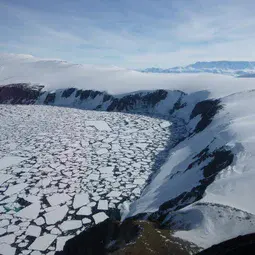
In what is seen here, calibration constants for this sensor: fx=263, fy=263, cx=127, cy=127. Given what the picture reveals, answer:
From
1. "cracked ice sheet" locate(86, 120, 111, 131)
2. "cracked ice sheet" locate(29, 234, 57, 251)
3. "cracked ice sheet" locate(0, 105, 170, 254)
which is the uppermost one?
"cracked ice sheet" locate(86, 120, 111, 131)

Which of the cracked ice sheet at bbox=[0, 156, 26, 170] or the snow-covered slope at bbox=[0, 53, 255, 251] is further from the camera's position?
the cracked ice sheet at bbox=[0, 156, 26, 170]

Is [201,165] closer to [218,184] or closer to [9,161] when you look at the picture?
[218,184]

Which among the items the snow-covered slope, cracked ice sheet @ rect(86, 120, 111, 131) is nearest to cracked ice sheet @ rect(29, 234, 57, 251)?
the snow-covered slope

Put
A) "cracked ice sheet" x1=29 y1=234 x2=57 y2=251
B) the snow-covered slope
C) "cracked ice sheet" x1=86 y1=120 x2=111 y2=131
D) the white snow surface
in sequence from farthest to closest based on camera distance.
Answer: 1. "cracked ice sheet" x1=86 y1=120 x2=111 y2=131
2. "cracked ice sheet" x1=29 y1=234 x2=57 y2=251
3. the snow-covered slope
4. the white snow surface

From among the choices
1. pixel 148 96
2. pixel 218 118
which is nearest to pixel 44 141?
pixel 218 118

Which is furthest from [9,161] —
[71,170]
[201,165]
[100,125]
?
[201,165]

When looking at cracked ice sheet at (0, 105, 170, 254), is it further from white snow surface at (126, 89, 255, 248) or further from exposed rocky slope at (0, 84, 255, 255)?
white snow surface at (126, 89, 255, 248)

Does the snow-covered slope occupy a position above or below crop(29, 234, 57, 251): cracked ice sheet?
above

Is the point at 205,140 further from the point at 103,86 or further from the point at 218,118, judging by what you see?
the point at 103,86
